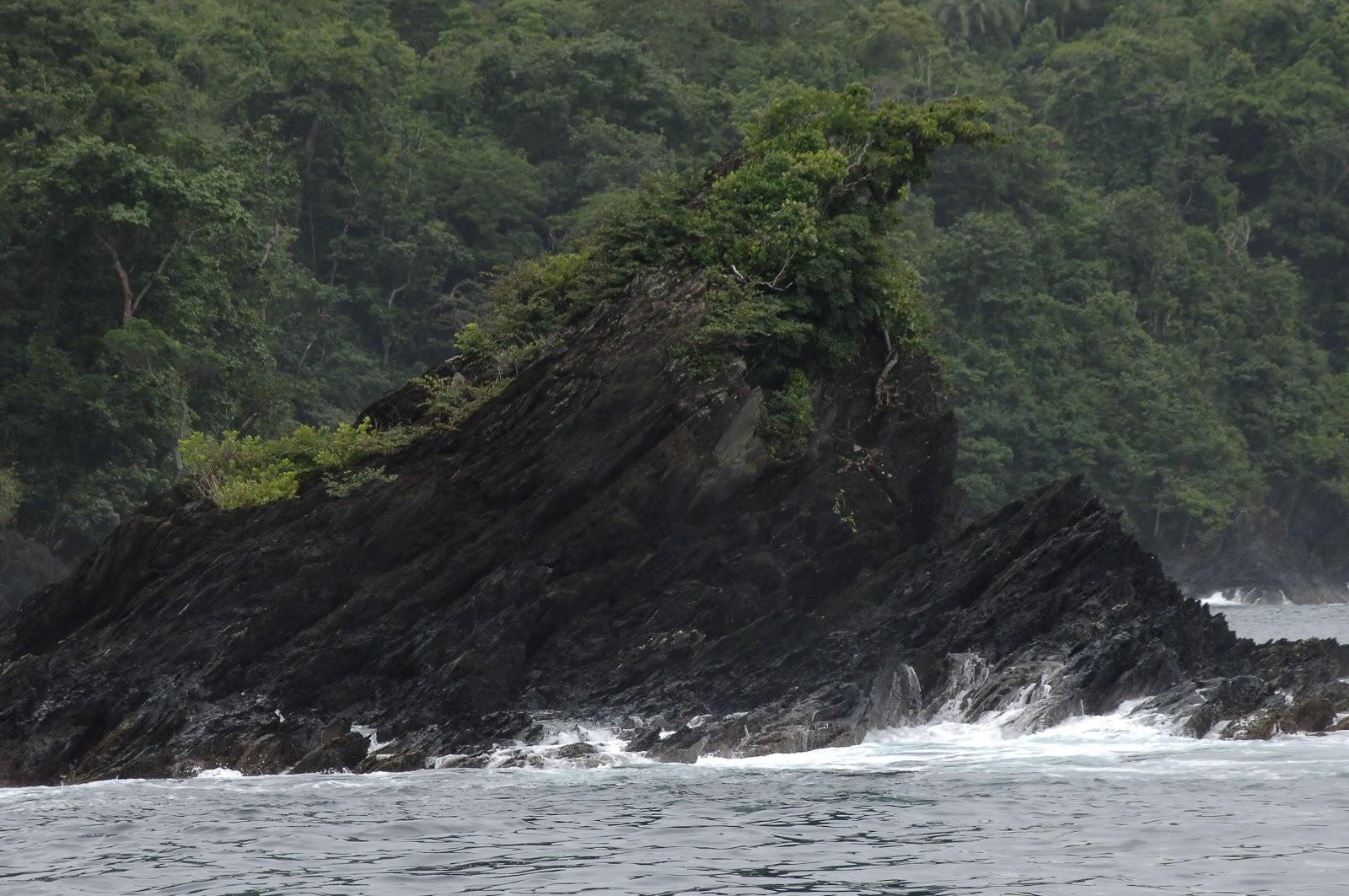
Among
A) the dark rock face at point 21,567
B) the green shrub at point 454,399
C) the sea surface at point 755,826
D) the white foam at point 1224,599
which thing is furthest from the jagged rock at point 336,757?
the white foam at point 1224,599

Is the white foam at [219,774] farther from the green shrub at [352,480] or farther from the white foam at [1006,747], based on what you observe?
the white foam at [1006,747]

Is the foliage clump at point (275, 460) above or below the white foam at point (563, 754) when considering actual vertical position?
above

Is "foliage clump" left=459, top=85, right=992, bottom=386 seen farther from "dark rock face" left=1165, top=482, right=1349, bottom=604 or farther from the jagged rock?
"dark rock face" left=1165, top=482, right=1349, bottom=604

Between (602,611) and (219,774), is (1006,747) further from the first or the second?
(219,774)

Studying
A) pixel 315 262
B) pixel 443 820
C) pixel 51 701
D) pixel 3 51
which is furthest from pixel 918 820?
pixel 315 262

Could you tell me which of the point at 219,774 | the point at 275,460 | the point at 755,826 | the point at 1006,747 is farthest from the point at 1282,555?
the point at 755,826

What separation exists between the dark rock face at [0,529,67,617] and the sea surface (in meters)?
20.6

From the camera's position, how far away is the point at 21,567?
139 ft

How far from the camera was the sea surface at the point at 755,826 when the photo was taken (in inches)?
624

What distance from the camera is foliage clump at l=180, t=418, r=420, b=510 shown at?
26578 millimetres

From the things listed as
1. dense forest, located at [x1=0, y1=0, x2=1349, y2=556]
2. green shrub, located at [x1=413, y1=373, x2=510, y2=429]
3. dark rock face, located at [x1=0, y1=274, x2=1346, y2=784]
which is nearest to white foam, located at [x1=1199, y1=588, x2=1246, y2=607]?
dense forest, located at [x1=0, y1=0, x2=1349, y2=556]

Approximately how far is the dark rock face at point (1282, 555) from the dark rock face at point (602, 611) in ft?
146

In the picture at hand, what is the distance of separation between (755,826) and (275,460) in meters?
12.0

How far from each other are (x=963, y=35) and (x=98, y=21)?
51.6 m
